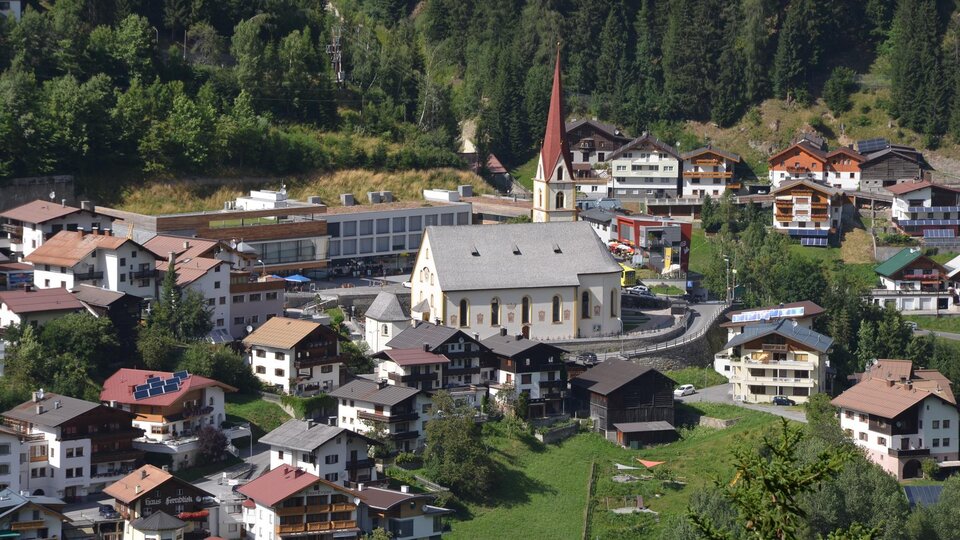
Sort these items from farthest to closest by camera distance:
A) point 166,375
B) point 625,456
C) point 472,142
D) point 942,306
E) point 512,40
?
point 512,40 < point 472,142 < point 942,306 < point 625,456 < point 166,375

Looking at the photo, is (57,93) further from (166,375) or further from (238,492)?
(238,492)

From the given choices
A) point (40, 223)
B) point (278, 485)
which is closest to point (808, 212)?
point (40, 223)

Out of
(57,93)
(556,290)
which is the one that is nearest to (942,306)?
(556,290)

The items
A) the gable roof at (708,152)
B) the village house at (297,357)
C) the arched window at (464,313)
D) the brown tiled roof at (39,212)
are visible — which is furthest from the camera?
the gable roof at (708,152)

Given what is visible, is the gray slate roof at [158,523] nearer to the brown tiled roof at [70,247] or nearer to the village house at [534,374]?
the brown tiled roof at [70,247]

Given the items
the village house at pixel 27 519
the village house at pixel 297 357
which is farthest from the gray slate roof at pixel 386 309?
the village house at pixel 27 519

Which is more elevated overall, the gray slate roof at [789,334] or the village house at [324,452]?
the gray slate roof at [789,334]

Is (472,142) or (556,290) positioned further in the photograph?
(472,142)
